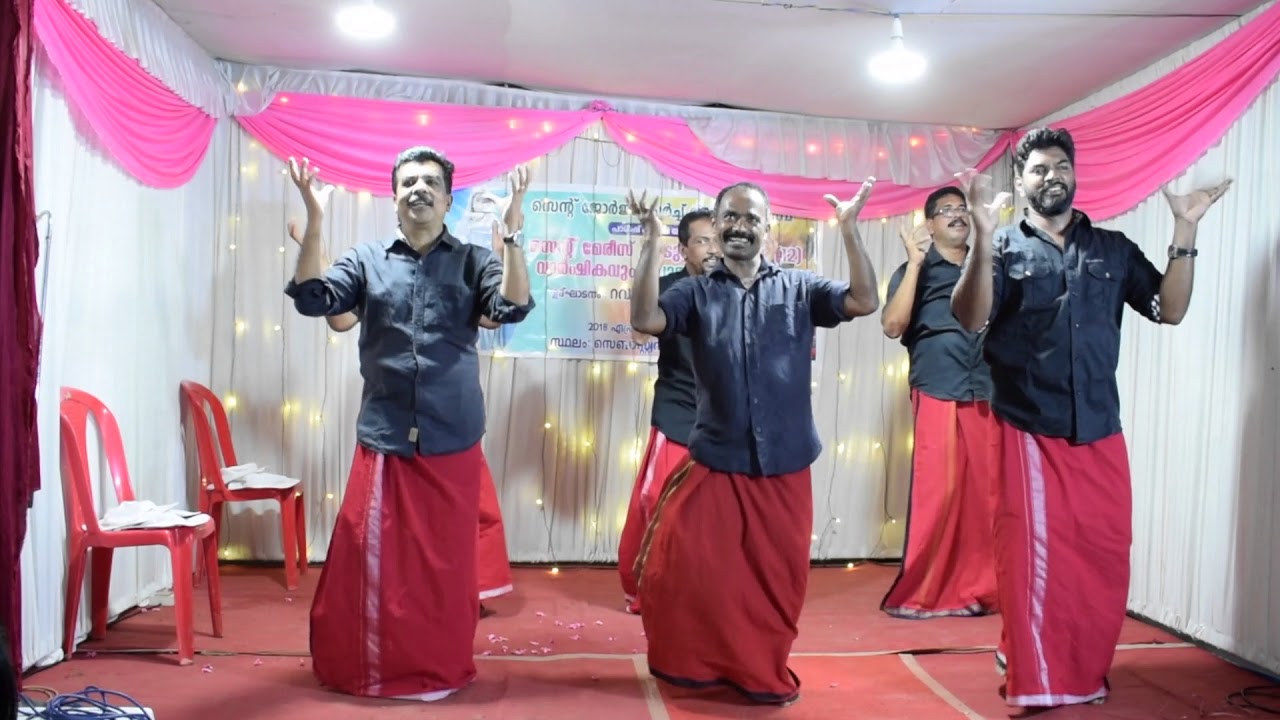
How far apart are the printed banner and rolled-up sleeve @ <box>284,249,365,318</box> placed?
1.88 m

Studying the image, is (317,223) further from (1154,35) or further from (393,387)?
(1154,35)

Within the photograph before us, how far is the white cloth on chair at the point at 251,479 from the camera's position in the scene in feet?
13.6

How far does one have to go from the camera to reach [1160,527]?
4051 mm

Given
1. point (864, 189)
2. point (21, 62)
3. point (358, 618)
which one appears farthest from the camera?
point (358, 618)

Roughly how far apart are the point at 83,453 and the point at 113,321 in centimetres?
63

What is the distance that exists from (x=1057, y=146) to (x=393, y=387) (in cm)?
221

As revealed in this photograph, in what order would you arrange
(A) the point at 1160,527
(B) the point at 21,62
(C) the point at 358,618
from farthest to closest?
(A) the point at 1160,527 → (C) the point at 358,618 → (B) the point at 21,62

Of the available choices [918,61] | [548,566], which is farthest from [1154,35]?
[548,566]

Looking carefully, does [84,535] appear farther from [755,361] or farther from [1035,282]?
[1035,282]

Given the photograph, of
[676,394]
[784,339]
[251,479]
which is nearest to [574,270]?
[676,394]

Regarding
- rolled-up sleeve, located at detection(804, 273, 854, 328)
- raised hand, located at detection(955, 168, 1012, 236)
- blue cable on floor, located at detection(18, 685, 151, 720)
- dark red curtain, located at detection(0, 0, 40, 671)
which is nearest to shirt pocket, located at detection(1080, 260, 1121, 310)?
raised hand, located at detection(955, 168, 1012, 236)

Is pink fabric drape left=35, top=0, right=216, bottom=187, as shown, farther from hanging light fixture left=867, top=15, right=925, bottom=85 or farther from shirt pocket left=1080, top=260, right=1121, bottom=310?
shirt pocket left=1080, top=260, right=1121, bottom=310

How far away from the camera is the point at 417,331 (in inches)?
116

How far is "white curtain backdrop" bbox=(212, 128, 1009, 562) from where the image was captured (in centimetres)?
473
